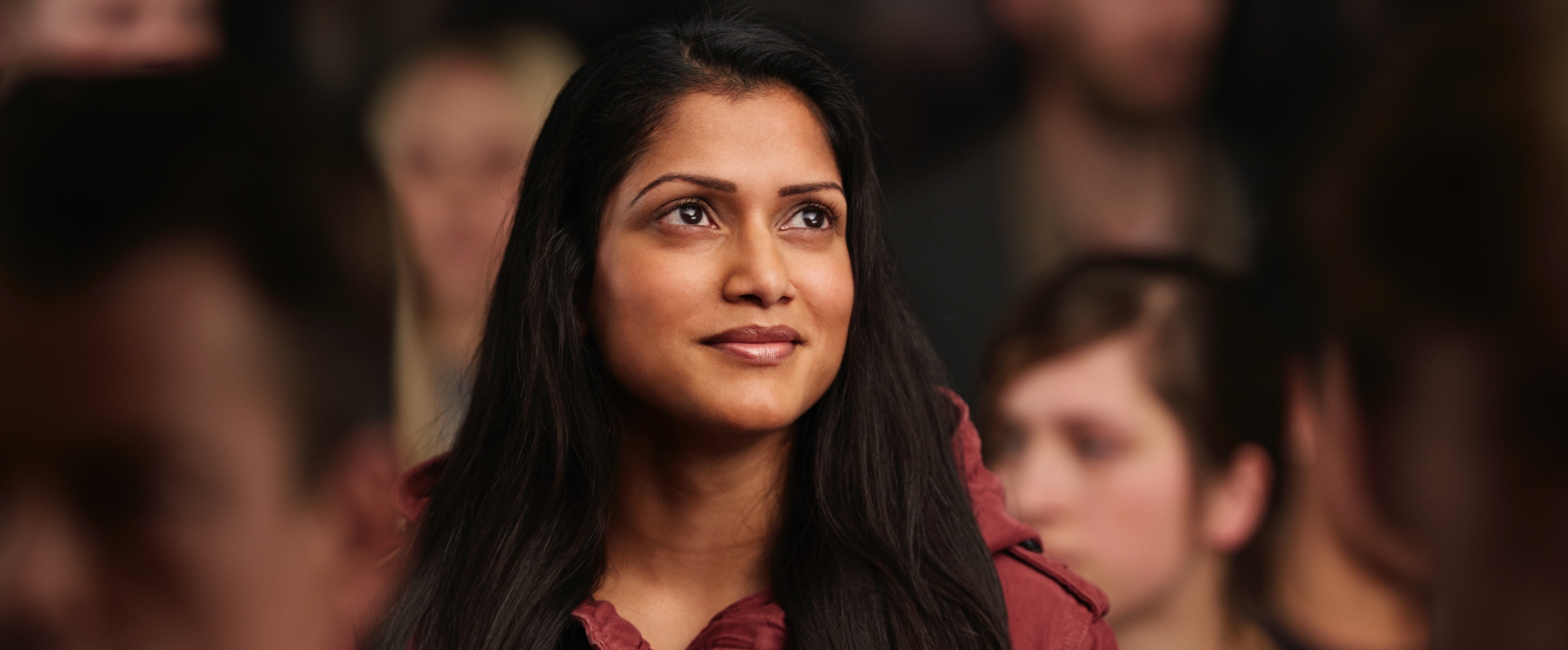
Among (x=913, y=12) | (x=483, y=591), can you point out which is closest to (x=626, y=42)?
(x=483, y=591)

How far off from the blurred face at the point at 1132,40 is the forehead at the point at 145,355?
213 cm

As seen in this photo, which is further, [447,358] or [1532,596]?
[447,358]

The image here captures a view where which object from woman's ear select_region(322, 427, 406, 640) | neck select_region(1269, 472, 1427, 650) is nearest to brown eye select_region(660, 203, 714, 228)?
woman's ear select_region(322, 427, 406, 640)

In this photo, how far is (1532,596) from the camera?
2668 mm

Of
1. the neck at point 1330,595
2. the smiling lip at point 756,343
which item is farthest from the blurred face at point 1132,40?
the smiling lip at point 756,343

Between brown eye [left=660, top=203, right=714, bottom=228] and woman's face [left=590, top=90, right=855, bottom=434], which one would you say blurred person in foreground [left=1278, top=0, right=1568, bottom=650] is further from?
brown eye [left=660, top=203, right=714, bottom=228]

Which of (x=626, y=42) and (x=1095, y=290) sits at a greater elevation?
(x=626, y=42)

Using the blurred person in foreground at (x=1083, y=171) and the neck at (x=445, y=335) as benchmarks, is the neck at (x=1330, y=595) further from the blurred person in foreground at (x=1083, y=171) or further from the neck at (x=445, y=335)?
the neck at (x=445, y=335)

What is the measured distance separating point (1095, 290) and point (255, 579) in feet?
7.37

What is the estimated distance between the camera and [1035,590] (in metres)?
1.43

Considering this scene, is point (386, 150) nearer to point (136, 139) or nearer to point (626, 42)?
point (136, 139)

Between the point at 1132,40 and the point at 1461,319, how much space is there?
1.05m

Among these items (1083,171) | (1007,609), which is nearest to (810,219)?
(1007,609)

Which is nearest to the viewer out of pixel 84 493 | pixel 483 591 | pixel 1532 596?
pixel 483 591
